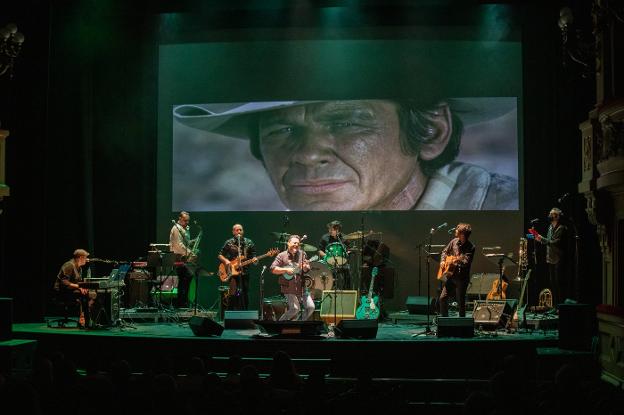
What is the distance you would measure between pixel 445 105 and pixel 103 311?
7700 mm

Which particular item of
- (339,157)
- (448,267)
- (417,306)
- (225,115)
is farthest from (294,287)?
(225,115)

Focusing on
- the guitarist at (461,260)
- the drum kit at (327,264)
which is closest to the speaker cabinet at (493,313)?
the guitarist at (461,260)

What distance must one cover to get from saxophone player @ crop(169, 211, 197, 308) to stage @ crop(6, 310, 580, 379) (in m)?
3.17

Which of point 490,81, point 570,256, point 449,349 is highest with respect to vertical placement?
point 490,81

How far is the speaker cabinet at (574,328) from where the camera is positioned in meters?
10.5

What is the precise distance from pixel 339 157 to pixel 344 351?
20.0ft

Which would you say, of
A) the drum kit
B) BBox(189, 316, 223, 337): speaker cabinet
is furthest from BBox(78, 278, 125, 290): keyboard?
the drum kit

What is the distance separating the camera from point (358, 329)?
10.7 metres

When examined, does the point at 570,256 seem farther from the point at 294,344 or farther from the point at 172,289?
the point at 172,289

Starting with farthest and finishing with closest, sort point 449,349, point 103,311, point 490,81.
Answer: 1. point 490,81
2. point 103,311
3. point 449,349

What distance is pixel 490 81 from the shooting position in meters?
15.6

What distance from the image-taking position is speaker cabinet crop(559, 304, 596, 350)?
413 inches

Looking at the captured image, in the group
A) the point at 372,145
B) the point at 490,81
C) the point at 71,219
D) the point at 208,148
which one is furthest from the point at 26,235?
the point at 490,81

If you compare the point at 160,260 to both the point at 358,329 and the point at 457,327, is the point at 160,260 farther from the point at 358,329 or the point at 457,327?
the point at 457,327
